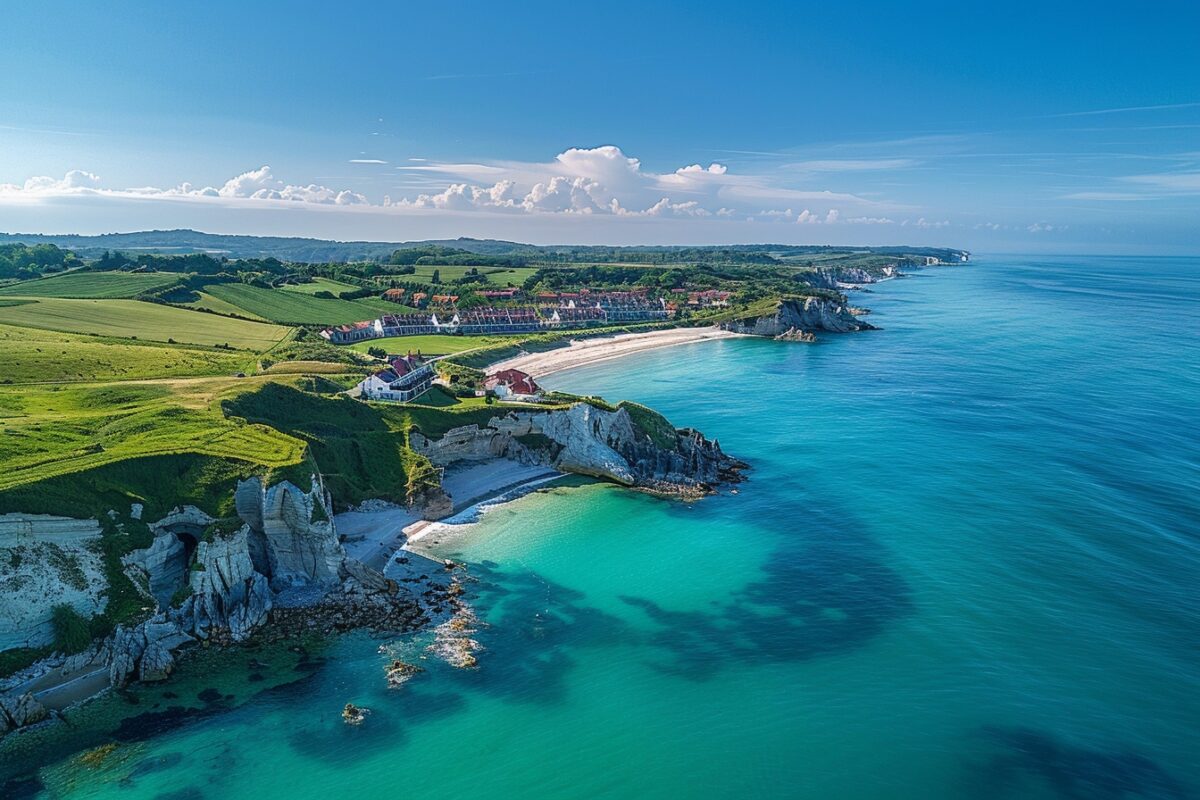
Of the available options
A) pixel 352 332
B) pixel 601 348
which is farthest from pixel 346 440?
pixel 601 348

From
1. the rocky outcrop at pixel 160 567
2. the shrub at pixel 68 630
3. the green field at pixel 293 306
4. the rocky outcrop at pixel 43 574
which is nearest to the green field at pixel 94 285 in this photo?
the green field at pixel 293 306

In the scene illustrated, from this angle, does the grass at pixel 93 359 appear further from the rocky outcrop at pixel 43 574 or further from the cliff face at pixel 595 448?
the rocky outcrop at pixel 43 574

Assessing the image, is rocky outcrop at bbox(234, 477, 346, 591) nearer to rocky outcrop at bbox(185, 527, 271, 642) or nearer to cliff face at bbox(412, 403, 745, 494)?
rocky outcrop at bbox(185, 527, 271, 642)

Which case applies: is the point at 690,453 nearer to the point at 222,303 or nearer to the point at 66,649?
the point at 66,649

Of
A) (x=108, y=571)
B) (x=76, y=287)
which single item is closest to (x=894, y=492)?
(x=108, y=571)

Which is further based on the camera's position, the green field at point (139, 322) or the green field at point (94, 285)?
the green field at point (94, 285)

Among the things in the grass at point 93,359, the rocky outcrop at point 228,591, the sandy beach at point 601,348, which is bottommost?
the rocky outcrop at point 228,591
